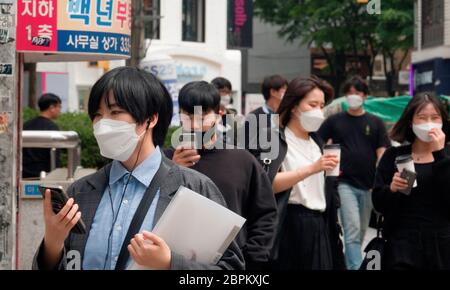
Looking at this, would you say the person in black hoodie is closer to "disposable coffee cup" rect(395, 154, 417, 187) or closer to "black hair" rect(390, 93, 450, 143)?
"disposable coffee cup" rect(395, 154, 417, 187)

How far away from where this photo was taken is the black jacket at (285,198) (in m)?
5.71

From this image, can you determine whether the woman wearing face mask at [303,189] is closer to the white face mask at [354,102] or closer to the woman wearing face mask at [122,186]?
the woman wearing face mask at [122,186]

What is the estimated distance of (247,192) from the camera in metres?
5.00

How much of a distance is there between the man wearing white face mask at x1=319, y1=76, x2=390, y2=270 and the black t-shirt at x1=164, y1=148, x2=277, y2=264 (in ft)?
11.8

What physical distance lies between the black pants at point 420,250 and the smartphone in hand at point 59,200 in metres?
2.65

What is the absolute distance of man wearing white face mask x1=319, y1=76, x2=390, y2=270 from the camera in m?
8.57

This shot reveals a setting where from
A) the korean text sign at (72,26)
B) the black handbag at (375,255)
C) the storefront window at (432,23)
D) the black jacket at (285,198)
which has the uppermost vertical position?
the storefront window at (432,23)

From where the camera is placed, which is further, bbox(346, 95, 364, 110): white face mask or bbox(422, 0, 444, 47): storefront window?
bbox(422, 0, 444, 47): storefront window

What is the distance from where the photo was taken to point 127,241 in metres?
3.18

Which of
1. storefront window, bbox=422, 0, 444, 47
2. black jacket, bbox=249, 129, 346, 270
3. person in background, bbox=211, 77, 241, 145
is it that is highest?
storefront window, bbox=422, 0, 444, 47

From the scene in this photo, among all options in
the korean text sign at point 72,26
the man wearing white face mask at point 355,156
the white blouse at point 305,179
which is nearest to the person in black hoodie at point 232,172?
the white blouse at point 305,179

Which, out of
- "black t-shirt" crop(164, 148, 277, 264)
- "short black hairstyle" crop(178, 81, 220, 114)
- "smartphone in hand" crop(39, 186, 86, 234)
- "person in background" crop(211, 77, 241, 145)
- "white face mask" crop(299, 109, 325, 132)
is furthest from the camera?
"person in background" crop(211, 77, 241, 145)

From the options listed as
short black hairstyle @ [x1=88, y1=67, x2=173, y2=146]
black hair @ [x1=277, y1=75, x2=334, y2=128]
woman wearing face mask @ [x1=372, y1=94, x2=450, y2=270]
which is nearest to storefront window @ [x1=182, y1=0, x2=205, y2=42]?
black hair @ [x1=277, y1=75, x2=334, y2=128]
